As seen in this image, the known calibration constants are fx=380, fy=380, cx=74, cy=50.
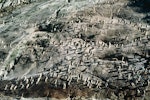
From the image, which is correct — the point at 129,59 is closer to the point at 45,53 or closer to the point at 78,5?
the point at 45,53

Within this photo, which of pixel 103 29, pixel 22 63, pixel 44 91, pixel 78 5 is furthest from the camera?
pixel 78 5

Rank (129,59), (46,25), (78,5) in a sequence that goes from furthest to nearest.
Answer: (78,5) → (46,25) → (129,59)

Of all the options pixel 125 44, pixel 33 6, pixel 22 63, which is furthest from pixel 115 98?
pixel 33 6

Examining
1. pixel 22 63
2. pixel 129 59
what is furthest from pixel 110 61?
pixel 22 63

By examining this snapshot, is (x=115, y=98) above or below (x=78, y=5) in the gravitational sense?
below

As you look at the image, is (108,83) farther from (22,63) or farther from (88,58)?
(22,63)

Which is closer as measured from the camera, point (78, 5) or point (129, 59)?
point (129, 59)
